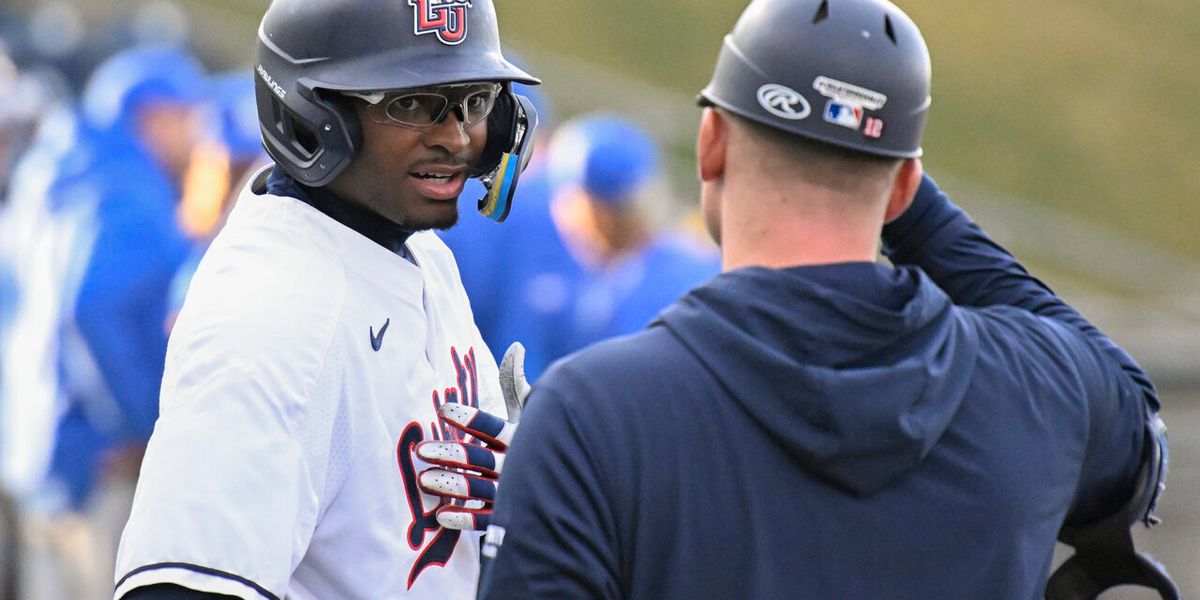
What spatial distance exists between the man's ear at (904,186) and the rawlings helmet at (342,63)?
74 centimetres

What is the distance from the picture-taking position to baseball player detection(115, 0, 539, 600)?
2512mm

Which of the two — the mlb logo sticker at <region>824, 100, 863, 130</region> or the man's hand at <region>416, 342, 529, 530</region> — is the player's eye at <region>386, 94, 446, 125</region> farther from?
the mlb logo sticker at <region>824, 100, 863, 130</region>

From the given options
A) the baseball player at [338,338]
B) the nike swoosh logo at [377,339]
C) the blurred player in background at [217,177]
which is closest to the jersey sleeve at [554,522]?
the baseball player at [338,338]

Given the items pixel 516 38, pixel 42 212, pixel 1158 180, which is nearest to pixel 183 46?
pixel 516 38

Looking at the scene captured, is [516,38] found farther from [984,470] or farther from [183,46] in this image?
[984,470]

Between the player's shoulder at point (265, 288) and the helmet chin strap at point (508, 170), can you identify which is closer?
the player's shoulder at point (265, 288)

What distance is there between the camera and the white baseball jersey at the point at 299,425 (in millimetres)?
2504

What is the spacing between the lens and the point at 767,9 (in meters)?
2.40

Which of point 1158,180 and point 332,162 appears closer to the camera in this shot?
point 332,162

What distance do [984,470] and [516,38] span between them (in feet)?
63.3

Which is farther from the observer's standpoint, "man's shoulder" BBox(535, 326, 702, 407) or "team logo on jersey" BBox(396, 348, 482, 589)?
"team logo on jersey" BBox(396, 348, 482, 589)

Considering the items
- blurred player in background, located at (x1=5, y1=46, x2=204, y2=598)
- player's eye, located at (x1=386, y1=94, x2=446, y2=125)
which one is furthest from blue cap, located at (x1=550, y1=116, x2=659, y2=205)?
player's eye, located at (x1=386, y1=94, x2=446, y2=125)

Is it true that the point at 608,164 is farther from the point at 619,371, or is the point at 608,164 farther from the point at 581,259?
the point at 619,371

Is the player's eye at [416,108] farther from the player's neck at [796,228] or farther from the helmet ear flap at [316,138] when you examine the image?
the player's neck at [796,228]
